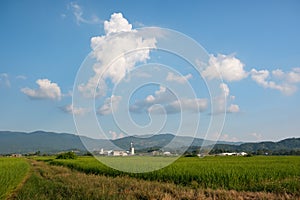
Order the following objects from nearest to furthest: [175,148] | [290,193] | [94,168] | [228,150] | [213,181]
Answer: [290,193], [175,148], [213,181], [94,168], [228,150]

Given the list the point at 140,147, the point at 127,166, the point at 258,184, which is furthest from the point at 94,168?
the point at 258,184

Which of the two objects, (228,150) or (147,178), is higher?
(228,150)

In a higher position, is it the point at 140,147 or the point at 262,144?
the point at 262,144

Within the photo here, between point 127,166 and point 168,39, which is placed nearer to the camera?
point 168,39

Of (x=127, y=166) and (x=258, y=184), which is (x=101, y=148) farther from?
(x=258, y=184)

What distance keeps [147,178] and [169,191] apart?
19.9 ft

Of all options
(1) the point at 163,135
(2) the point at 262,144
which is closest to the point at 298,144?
(2) the point at 262,144

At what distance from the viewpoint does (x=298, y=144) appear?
14175cm

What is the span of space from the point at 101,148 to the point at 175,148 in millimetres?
3210

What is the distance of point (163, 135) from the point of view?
1562 centimetres

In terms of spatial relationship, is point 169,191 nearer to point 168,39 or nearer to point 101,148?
point 101,148

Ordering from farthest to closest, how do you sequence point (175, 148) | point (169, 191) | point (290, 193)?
point (175, 148), point (169, 191), point (290, 193)

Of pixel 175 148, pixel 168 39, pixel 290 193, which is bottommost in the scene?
pixel 290 193

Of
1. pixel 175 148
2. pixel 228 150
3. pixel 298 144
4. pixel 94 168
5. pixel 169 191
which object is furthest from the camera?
pixel 298 144
